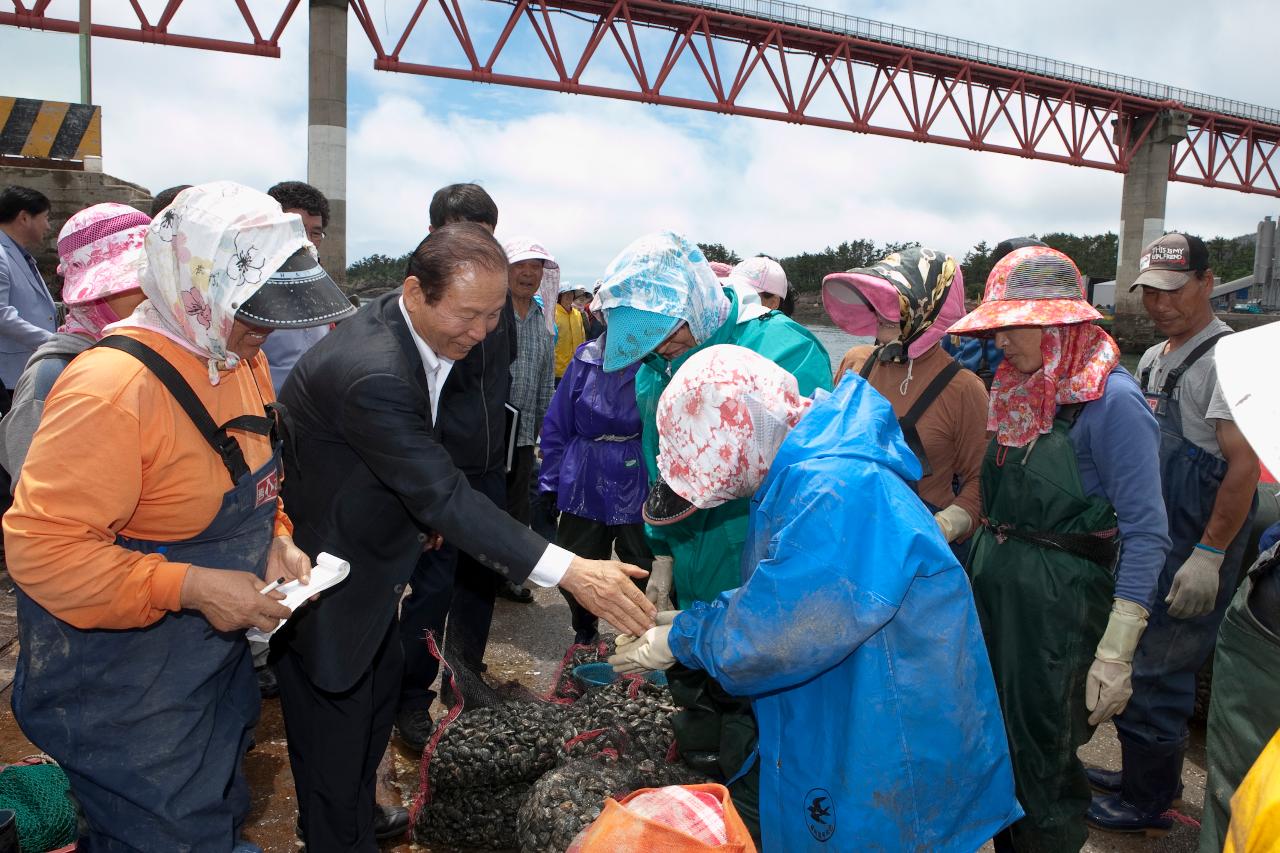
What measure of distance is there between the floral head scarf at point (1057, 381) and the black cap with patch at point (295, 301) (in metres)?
1.74

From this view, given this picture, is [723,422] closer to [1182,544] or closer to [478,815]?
[478,815]

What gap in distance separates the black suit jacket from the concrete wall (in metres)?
8.44

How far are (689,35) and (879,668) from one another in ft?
71.3

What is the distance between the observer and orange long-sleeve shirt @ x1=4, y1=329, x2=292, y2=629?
1.46 m

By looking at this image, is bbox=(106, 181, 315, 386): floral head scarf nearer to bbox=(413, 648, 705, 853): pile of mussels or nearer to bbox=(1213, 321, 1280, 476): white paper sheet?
bbox=(413, 648, 705, 853): pile of mussels

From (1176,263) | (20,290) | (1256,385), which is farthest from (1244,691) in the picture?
(20,290)

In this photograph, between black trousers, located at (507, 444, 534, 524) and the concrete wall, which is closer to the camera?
black trousers, located at (507, 444, 534, 524)

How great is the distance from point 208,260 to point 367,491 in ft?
2.16

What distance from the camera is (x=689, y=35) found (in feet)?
68.0

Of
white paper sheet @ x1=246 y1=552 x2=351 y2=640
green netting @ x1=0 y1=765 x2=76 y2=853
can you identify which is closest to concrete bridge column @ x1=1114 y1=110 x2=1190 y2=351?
white paper sheet @ x1=246 y1=552 x2=351 y2=640

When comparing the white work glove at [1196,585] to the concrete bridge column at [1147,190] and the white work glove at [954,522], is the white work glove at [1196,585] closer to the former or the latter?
Result: the white work glove at [954,522]

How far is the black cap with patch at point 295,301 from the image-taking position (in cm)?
164

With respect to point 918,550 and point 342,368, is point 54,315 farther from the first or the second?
point 918,550

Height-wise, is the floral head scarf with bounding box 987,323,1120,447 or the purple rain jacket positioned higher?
the floral head scarf with bounding box 987,323,1120,447
